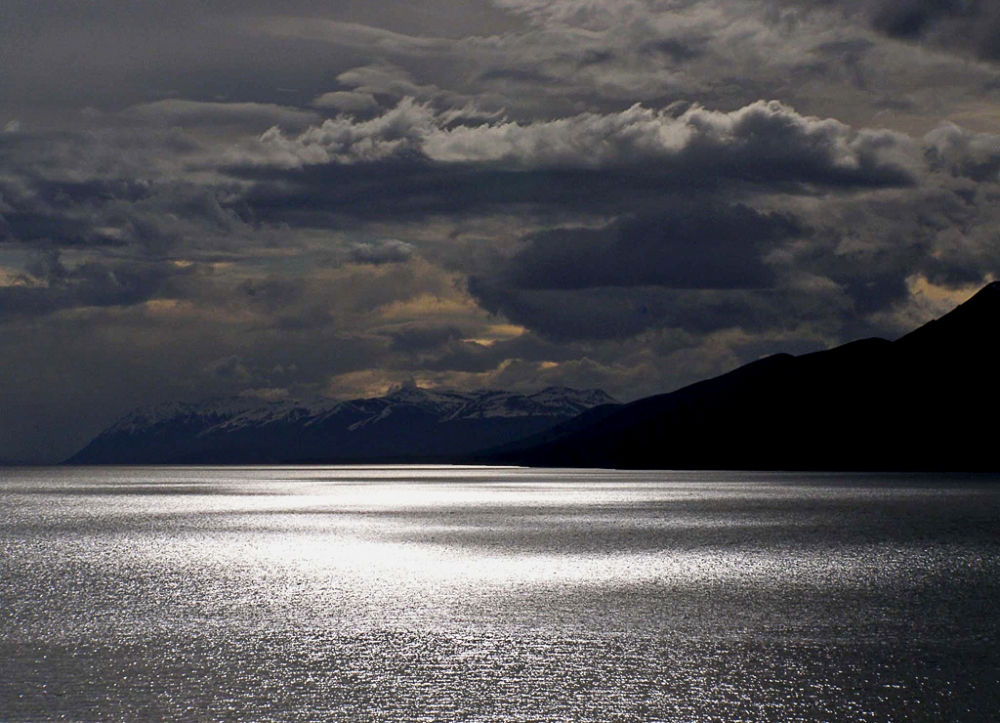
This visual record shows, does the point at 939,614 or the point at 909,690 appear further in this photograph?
the point at 939,614

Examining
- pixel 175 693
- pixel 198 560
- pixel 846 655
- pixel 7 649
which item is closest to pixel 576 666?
pixel 846 655

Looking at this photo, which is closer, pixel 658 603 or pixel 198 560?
pixel 658 603

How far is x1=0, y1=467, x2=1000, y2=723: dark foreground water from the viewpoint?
31.4m

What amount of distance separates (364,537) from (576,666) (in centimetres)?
6587

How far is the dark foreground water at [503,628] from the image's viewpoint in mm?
31438

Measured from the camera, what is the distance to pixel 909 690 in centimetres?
3300

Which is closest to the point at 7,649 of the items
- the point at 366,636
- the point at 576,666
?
the point at 366,636

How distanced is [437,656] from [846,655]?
14.7 m

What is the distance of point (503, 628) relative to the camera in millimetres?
44375

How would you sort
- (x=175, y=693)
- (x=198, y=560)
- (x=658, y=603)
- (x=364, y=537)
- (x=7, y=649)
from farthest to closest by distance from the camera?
1. (x=364, y=537)
2. (x=198, y=560)
3. (x=658, y=603)
4. (x=7, y=649)
5. (x=175, y=693)

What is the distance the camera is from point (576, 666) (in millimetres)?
36375

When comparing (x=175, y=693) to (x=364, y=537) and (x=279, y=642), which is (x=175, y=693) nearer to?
(x=279, y=642)

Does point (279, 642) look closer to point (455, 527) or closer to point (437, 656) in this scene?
point (437, 656)

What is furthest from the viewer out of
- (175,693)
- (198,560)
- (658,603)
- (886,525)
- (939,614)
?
(886,525)
